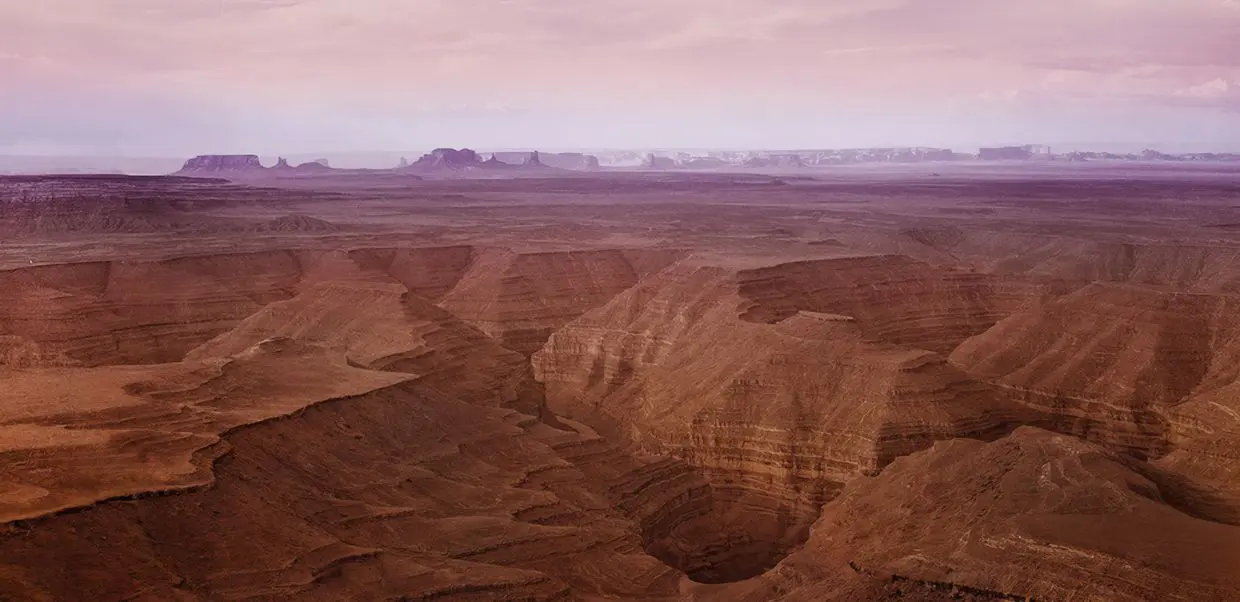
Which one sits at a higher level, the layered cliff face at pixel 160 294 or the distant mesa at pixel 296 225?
→ the distant mesa at pixel 296 225

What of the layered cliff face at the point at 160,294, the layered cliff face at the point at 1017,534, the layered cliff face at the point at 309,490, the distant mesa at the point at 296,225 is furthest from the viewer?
the distant mesa at the point at 296,225

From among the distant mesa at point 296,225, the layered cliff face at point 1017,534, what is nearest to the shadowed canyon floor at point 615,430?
the layered cliff face at point 1017,534

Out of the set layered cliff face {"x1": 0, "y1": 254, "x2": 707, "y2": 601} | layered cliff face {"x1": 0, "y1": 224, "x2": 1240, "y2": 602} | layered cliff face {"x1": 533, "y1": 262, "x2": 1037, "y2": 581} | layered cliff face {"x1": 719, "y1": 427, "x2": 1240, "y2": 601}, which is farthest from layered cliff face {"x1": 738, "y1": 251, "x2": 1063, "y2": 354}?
layered cliff face {"x1": 719, "y1": 427, "x2": 1240, "y2": 601}

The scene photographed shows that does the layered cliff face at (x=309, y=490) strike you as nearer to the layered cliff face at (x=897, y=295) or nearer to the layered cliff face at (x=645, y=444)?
the layered cliff face at (x=645, y=444)

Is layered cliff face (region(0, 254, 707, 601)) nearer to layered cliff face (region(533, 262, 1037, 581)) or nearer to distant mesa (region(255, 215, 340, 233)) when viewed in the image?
layered cliff face (region(533, 262, 1037, 581))

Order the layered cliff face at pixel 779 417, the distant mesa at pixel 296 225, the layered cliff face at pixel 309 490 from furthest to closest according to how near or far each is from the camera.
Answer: the distant mesa at pixel 296 225
the layered cliff face at pixel 779 417
the layered cliff face at pixel 309 490

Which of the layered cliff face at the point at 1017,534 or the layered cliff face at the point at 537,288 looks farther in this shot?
the layered cliff face at the point at 537,288

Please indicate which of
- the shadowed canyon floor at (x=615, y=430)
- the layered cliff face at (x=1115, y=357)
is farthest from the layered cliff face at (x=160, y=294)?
the layered cliff face at (x=1115, y=357)

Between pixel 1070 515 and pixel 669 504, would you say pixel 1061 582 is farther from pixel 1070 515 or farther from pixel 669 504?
pixel 669 504
